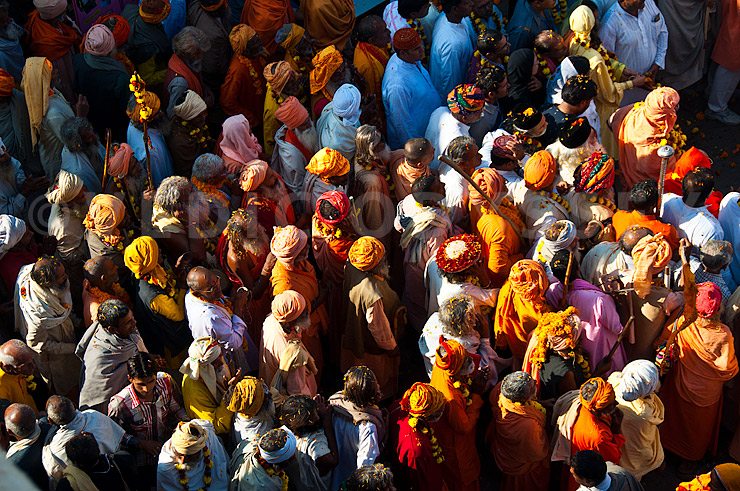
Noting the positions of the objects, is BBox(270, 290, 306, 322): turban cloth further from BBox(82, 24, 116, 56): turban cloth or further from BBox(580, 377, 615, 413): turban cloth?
BBox(82, 24, 116, 56): turban cloth

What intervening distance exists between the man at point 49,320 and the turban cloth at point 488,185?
3304mm

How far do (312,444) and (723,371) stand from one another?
312 cm

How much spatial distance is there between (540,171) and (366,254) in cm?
170

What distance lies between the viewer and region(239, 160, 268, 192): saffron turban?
820 centimetres

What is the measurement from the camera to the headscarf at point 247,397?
6.37 meters

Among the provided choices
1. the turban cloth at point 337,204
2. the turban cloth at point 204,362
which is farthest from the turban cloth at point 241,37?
the turban cloth at point 204,362

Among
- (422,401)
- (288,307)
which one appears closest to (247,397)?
(288,307)

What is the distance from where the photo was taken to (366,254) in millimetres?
7328

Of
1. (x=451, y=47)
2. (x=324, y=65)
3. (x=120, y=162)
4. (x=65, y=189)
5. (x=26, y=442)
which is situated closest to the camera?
(x=26, y=442)

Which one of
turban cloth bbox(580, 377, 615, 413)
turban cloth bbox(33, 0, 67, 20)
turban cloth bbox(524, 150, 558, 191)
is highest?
turban cloth bbox(33, 0, 67, 20)

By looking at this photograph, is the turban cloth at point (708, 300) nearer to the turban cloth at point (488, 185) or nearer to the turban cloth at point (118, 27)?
the turban cloth at point (488, 185)

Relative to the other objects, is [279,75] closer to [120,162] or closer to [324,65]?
[324,65]

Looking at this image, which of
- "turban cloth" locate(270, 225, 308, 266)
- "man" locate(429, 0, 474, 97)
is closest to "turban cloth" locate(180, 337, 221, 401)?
"turban cloth" locate(270, 225, 308, 266)

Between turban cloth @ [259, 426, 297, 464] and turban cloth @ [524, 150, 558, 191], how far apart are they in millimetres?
3182
